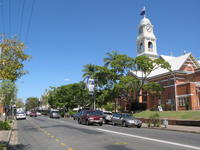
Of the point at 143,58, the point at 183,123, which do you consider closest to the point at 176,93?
the point at 143,58

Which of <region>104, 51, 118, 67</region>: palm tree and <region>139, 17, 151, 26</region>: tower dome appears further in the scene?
<region>139, 17, 151, 26</region>: tower dome

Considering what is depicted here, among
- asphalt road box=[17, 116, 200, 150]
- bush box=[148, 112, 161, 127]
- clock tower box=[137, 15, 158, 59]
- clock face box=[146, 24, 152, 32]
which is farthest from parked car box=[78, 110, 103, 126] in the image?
clock face box=[146, 24, 152, 32]

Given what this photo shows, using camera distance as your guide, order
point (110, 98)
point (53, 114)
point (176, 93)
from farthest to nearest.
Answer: point (53, 114), point (176, 93), point (110, 98)

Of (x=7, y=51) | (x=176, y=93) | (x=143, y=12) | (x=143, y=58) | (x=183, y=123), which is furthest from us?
(x=143, y=12)

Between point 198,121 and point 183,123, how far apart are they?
2.41 metres

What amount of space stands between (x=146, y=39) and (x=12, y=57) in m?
66.3

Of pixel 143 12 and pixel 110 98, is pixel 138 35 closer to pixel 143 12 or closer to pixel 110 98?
pixel 143 12

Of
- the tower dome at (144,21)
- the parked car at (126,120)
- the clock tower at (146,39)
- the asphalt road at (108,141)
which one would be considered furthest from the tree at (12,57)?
the tower dome at (144,21)

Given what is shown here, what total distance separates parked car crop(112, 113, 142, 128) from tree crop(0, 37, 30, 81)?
16.7m

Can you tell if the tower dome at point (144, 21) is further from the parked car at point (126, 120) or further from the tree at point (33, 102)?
the tree at point (33, 102)

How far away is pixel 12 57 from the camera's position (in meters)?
11.2

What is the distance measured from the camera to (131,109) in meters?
45.0

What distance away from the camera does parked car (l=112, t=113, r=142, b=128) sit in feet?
83.5

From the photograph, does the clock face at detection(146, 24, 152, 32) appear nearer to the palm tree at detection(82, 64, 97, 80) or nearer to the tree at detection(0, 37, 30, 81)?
the palm tree at detection(82, 64, 97, 80)
